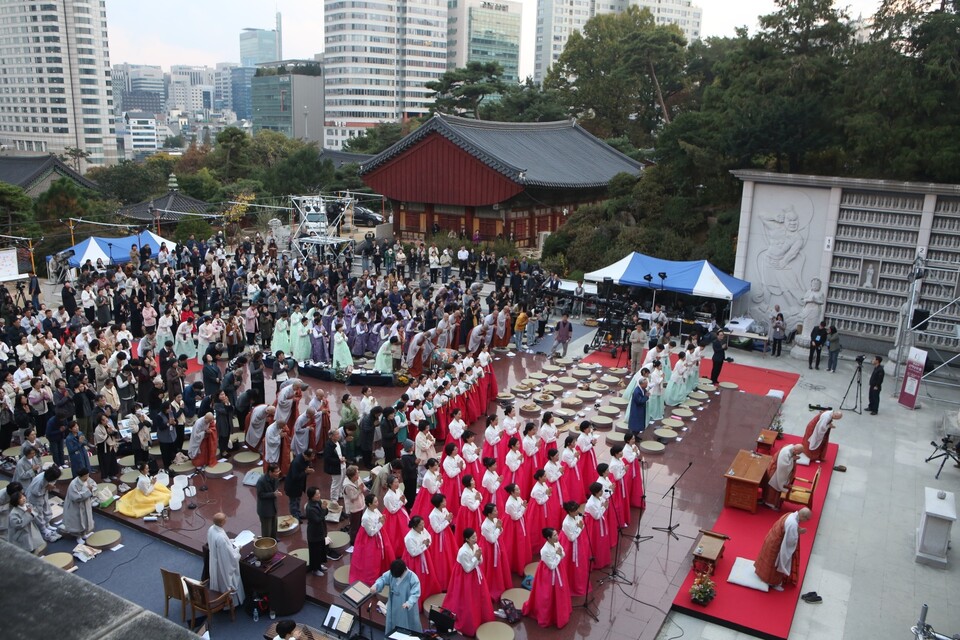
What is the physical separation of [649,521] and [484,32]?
112007 millimetres

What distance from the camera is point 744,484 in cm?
1145

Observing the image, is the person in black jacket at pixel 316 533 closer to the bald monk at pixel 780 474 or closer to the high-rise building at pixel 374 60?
the bald monk at pixel 780 474

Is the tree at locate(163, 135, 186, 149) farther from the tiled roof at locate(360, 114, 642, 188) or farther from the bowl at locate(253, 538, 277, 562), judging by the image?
the bowl at locate(253, 538, 277, 562)

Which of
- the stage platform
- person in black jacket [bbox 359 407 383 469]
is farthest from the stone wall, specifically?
person in black jacket [bbox 359 407 383 469]

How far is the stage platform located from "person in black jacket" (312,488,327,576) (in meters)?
0.16

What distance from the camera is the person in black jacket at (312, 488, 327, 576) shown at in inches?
357

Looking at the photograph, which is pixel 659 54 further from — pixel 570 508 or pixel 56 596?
pixel 56 596

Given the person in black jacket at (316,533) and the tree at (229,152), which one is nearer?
the person in black jacket at (316,533)

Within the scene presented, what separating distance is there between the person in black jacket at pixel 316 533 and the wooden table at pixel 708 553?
489cm

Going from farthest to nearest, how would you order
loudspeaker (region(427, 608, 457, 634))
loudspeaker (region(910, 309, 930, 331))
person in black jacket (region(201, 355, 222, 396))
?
loudspeaker (region(910, 309, 930, 331)) → person in black jacket (region(201, 355, 222, 396)) → loudspeaker (region(427, 608, 457, 634))

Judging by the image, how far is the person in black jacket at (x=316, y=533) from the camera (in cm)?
906

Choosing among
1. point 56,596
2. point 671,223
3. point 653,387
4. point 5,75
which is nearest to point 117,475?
point 653,387

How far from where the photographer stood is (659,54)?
45.2 metres

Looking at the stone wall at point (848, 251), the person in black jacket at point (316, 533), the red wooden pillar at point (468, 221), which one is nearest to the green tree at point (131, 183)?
the red wooden pillar at point (468, 221)
